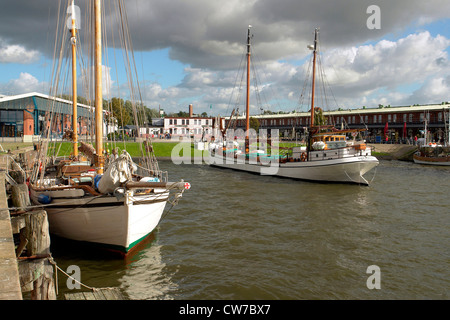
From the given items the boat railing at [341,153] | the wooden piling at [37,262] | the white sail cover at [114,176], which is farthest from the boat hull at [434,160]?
the wooden piling at [37,262]

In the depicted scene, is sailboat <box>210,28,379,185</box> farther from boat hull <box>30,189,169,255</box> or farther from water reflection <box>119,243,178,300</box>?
water reflection <box>119,243,178,300</box>

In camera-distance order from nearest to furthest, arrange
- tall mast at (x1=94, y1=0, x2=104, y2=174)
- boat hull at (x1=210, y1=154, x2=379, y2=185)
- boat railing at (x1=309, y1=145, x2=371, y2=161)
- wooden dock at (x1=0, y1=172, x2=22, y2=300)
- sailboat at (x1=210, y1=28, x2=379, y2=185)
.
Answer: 1. wooden dock at (x1=0, y1=172, x2=22, y2=300)
2. tall mast at (x1=94, y1=0, x2=104, y2=174)
3. boat hull at (x1=210, y1=154, x2=379, y2=185)
4. sailboat at (x1=210, y1=28, x2=379, y2=185)
5. boat railing at (x1=309, y1=145, x2=371, y2=161)

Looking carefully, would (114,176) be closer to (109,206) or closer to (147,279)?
(109,206)

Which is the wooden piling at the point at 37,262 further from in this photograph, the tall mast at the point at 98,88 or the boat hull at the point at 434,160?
the boat hull at the point at 434,160

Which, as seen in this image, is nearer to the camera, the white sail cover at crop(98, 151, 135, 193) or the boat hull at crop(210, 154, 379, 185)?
the white sail cover at crop(98, 151, 135, 193)

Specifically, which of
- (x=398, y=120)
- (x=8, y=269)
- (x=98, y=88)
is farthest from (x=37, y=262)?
(x=398, y=120)

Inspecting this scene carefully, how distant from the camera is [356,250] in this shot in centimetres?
1201

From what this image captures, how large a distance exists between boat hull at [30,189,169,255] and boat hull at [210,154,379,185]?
21036 mm

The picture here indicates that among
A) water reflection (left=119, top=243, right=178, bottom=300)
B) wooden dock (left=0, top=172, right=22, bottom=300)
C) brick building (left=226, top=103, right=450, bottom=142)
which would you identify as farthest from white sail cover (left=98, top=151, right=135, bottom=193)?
brick building (left=226, top=103, right=450, bottom=142)

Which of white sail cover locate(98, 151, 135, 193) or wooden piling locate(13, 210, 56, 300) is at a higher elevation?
white sail cover locate(98, 151, 135, 193)

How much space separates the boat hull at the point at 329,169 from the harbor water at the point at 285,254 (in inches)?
294

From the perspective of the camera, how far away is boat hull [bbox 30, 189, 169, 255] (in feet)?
33.9
